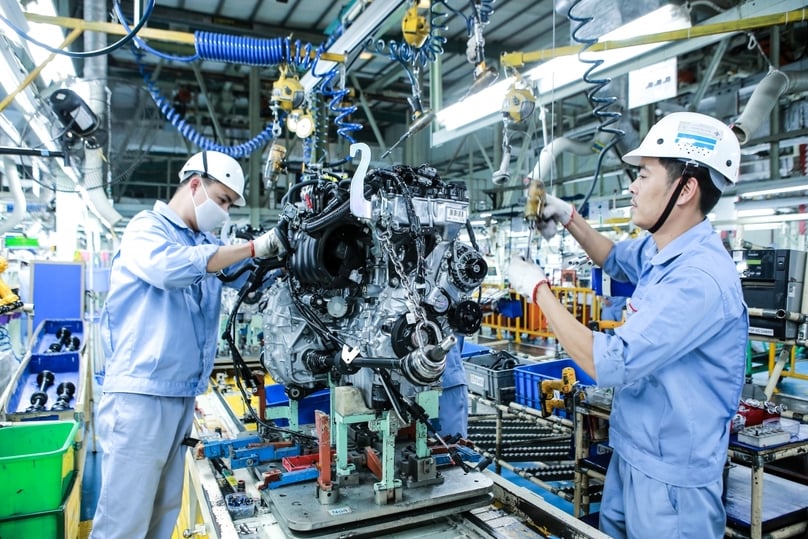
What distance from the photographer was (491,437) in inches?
202

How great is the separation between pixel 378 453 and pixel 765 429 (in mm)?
2079

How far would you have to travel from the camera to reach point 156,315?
2.31 metres

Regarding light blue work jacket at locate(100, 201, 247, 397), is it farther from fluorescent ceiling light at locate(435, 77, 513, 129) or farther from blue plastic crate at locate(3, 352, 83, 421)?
fluorescent ceiling light at locate(435, 77, 513, 129)

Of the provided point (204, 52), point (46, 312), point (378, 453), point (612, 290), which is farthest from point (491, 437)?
point (46, 312)

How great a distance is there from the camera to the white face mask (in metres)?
2.51

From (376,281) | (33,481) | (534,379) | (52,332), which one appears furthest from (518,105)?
(52,332)

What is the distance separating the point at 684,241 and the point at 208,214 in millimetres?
1999

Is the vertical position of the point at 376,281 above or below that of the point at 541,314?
above

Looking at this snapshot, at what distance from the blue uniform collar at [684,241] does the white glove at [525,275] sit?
40 centimetres

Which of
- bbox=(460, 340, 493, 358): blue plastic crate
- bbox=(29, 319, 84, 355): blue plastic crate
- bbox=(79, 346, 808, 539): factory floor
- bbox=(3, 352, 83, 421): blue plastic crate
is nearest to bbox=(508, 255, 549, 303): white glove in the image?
bbox=(79, 346, 808, 539): factory floor

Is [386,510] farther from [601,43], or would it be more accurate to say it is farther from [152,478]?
[601,43]

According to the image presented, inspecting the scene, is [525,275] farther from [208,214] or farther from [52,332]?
[52,332]

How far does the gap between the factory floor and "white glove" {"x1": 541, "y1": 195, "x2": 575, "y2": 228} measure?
2593 mm

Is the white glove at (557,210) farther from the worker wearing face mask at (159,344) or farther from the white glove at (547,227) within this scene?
the worker wearing face mask at (159,344)
